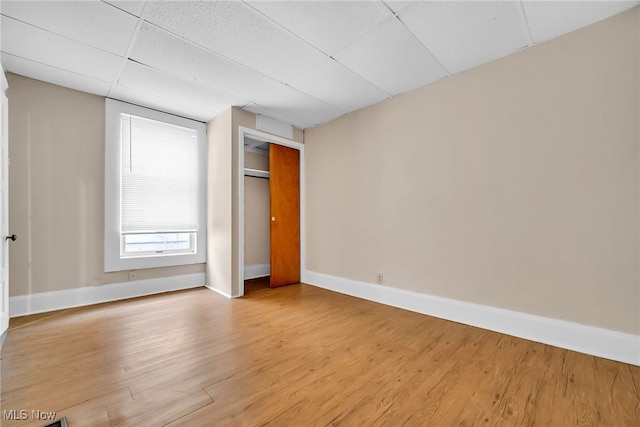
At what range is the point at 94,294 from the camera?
334 centimetres

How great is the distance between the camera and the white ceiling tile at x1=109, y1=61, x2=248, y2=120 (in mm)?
2871

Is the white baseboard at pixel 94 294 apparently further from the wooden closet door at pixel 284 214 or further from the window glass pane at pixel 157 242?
the wooden closet door at pixel 284 214

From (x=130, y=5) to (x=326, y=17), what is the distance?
4.77ft

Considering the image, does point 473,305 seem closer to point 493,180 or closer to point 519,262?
point 519,262

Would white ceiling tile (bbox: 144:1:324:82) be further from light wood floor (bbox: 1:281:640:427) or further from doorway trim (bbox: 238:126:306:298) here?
light wood floor (bbox: 1:281:640:427)

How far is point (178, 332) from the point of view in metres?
2.56

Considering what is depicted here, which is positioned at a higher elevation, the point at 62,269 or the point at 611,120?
the point at 611,120

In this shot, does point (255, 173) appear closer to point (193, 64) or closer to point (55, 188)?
point (193, 64)

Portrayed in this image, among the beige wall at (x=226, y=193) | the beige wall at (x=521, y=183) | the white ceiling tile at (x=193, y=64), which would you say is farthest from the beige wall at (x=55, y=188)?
the beige wall at (x=521, y=183)

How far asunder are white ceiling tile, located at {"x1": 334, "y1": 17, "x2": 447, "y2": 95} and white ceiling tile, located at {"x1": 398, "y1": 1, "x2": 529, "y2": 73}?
0.09 metres

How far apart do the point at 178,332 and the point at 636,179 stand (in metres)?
4.01

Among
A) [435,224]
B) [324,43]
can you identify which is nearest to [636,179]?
[435,224]

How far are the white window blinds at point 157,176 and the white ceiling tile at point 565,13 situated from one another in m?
4.25

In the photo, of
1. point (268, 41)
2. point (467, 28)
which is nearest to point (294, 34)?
point (268, 41)
